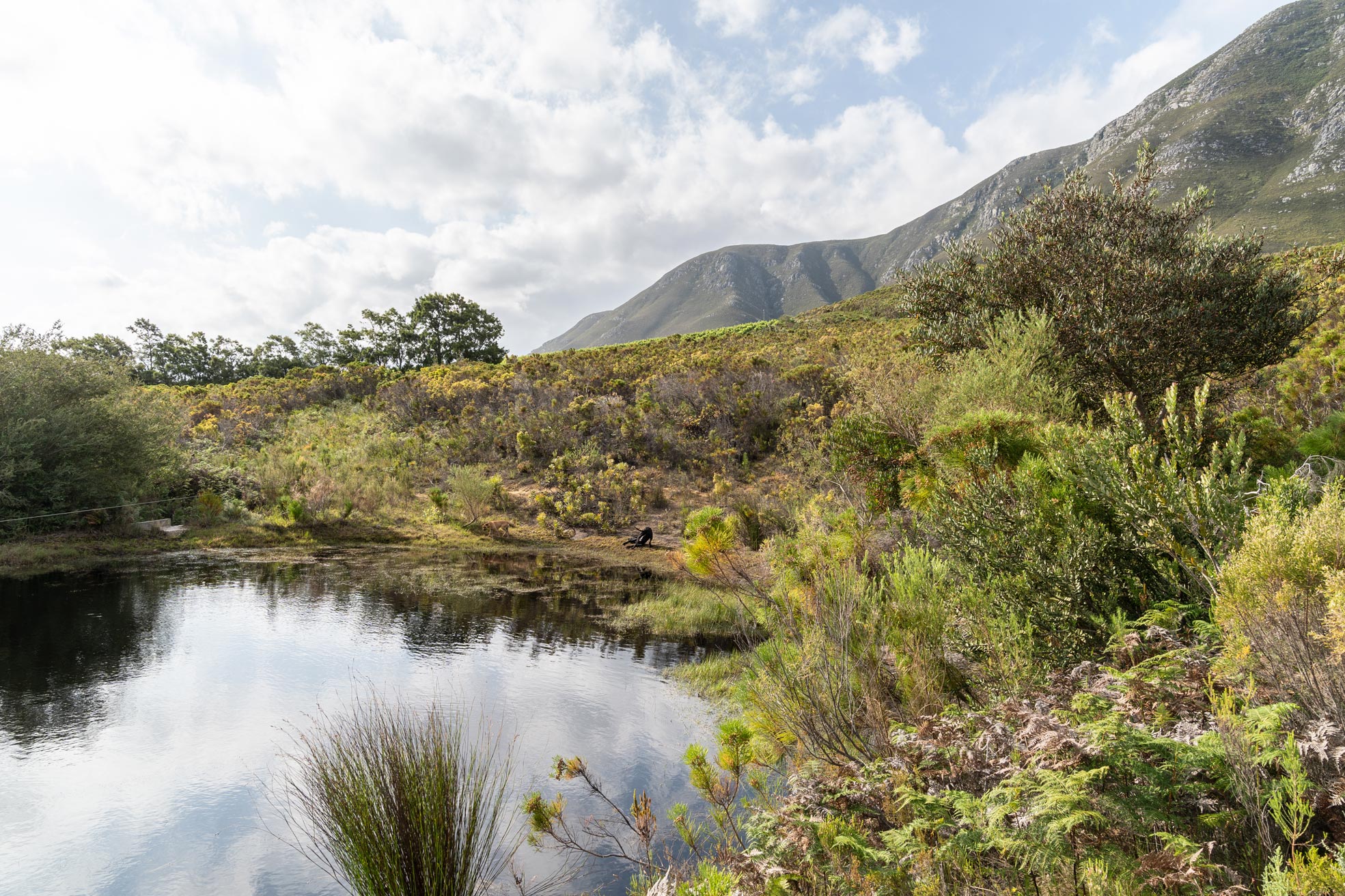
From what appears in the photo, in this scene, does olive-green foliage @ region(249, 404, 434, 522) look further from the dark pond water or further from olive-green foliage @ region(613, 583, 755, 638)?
olive-green foliage @ region(613, 583, 755, 638)

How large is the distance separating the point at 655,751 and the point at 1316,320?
1287 centimetres

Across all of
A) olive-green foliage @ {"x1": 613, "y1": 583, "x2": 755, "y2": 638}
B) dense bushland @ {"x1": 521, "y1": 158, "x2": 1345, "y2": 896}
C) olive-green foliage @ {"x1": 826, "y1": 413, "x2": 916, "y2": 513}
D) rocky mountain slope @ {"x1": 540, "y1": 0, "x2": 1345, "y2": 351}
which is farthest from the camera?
rocky mountain slope @ {"x1": 540, "y1": 0, "x2": 1345, "y2": 351}

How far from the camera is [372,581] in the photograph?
456 inches

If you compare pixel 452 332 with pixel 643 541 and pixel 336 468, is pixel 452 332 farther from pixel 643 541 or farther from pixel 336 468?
pixel 643 541

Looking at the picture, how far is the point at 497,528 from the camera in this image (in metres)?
16.0

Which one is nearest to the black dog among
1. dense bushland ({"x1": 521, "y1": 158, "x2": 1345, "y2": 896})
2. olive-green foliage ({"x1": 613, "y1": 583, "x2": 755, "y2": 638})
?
olive-green foliage ({"x1": 613, "y1": 583, "x2": 755, "y2": 638})

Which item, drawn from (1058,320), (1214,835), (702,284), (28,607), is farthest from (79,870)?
(702,284)

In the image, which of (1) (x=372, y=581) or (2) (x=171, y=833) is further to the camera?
(1) (x=372, y=581)

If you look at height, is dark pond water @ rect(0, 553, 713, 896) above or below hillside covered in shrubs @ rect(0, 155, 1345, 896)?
below

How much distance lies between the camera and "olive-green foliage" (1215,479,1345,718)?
214cm

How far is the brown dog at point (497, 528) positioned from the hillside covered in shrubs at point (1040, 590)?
799 mm

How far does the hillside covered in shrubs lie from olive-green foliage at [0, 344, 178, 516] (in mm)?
104

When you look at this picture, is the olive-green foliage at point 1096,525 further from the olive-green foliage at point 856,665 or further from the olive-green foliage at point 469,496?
the olive-green foliage at point 469,496

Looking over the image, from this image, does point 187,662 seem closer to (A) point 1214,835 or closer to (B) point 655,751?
(B) point 655,751
